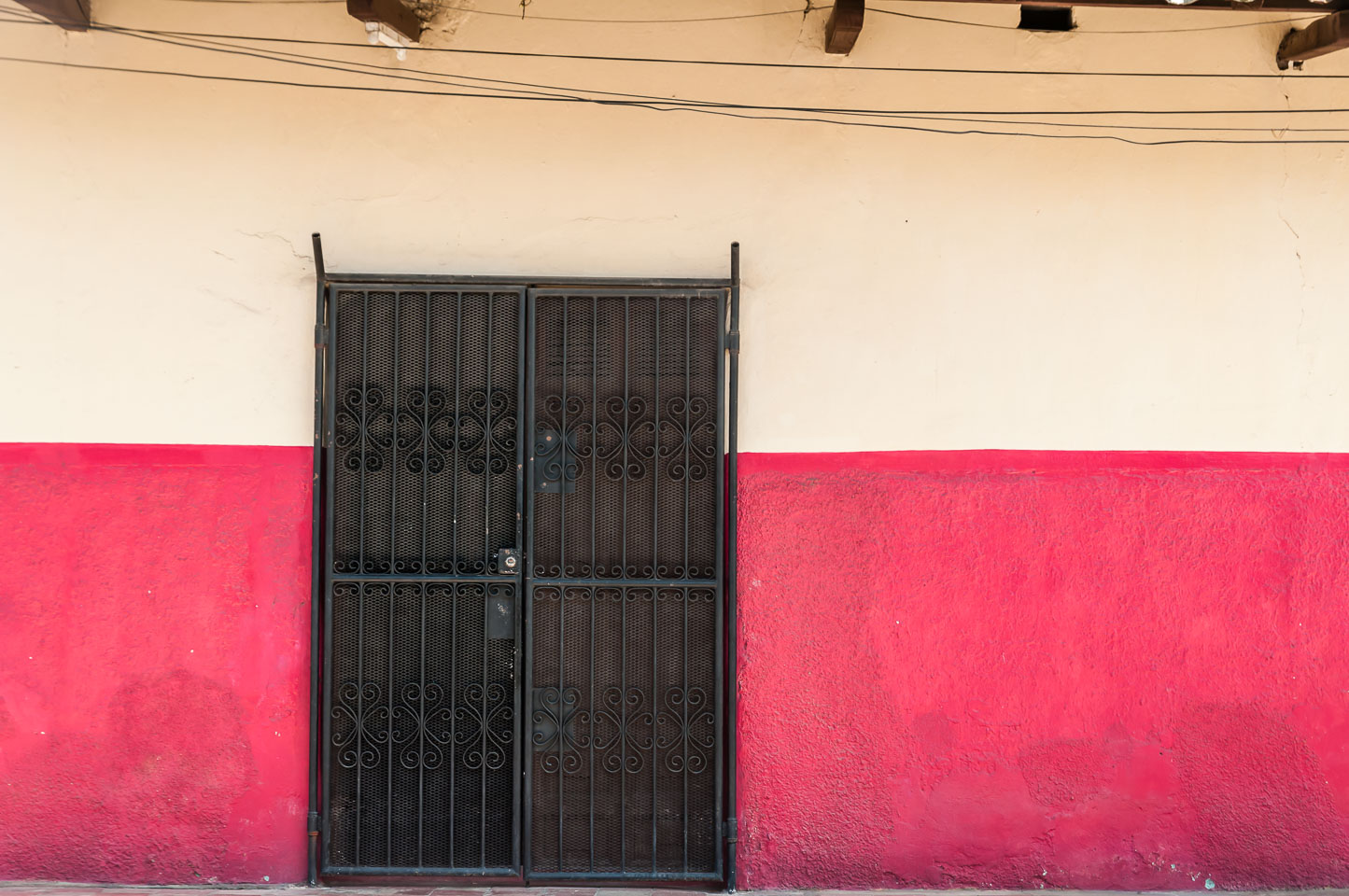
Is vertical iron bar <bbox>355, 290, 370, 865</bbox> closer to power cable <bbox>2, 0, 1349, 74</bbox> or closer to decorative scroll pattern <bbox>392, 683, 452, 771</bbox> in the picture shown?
decorative scroll pattern <bbox>392, 683, 452, 771</bbox>

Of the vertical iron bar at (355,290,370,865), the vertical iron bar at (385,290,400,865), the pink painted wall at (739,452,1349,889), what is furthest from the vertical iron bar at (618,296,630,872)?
the vertical iron bar at (355,290,370,865)

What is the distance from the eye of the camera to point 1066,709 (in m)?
3.92

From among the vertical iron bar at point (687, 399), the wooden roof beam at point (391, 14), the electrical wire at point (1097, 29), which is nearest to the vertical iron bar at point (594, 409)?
the vertical iron bar at point (687, 399)

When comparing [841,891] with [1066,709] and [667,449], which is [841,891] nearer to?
[1066,709]

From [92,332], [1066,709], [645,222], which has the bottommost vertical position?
[1066,709]

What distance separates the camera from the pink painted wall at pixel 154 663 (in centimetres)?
390

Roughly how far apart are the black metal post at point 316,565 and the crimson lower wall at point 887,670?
68 millimetres

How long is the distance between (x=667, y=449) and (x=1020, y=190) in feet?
5.77

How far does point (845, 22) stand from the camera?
12.4 feet

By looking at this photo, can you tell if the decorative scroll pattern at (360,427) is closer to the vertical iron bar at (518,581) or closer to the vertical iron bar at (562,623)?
the vertical iron bar at (518,581)

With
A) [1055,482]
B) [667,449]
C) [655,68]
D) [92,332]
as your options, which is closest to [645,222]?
[655,68]

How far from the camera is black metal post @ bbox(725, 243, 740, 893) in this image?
387 cm

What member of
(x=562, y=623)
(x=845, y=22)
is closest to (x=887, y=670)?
(x=562, y=623)

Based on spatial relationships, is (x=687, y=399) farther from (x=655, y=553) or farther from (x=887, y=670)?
(x=887, y=670)
